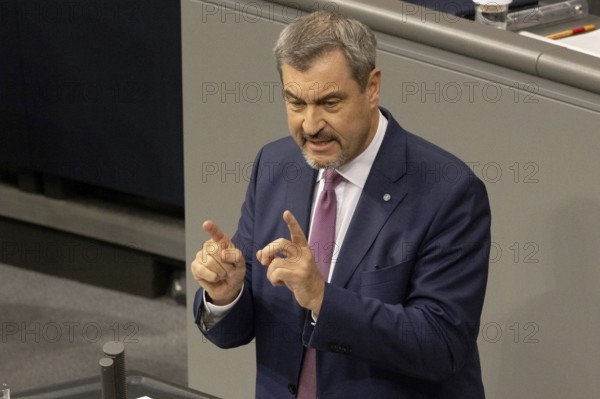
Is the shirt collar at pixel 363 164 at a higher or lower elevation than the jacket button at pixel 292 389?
higher

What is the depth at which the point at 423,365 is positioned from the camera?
2.33 metres

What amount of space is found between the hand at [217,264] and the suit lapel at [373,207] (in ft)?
0.63

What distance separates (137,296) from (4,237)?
0.63 m

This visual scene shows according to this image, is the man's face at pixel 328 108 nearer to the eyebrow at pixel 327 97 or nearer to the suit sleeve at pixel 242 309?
the eyebrow at pixel 327 97

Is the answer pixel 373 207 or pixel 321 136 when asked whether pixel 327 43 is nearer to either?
pixel 321 136

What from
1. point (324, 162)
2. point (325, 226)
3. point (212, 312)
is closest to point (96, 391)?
point (212, 312)

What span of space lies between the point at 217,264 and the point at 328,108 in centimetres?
35

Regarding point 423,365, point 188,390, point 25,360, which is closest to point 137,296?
point 25,360

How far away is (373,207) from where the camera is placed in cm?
245

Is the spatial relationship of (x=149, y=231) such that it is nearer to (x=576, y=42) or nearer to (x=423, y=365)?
(x=576, y=42)

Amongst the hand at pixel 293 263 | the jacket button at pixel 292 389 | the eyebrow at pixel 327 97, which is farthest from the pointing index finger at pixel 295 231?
the jacket button at pixel 292 389

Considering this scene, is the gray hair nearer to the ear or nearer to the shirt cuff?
the ear

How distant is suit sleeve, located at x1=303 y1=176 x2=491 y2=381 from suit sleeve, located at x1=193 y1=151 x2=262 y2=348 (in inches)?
6.8

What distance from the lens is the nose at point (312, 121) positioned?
2.31 meters
